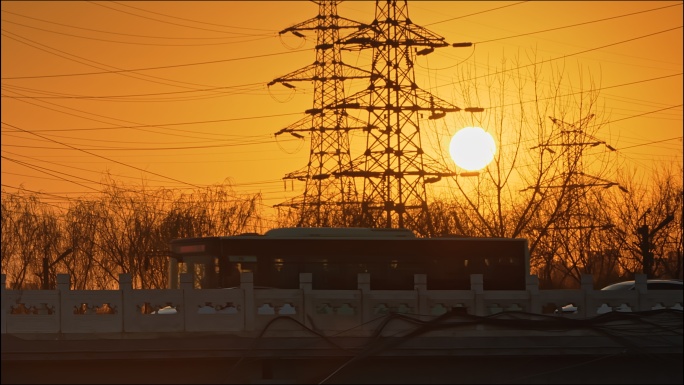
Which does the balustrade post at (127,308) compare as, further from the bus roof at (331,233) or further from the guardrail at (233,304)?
the bus roof at (331,233)

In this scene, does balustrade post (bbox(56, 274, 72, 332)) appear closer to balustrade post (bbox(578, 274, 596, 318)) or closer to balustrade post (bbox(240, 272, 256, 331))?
balustrade post (bbox(240, 272, 256, 331))

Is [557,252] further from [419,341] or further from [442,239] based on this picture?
[419,341]

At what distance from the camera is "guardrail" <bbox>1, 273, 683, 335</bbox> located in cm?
2545

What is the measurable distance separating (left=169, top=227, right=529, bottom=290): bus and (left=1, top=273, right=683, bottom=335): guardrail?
6.86 meters

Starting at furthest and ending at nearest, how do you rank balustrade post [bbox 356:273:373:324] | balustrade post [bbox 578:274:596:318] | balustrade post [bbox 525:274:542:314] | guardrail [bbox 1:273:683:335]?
balustrade post [bbox 578:274:596:318] < balustrade post [bbox 525:274:542:314] < balustrade post [bbox 356:273:373:324] < guardrail [bbox 1:273:683:335]

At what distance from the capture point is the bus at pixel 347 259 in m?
33.2

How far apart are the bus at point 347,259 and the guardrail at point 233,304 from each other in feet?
22.5

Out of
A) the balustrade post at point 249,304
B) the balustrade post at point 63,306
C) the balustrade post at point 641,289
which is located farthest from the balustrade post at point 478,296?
the balustrade post at point 63,306

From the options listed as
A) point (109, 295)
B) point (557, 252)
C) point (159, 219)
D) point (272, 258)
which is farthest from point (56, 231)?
point (109, 295)

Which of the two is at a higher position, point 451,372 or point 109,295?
point 109,295

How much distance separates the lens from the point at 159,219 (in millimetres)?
74438

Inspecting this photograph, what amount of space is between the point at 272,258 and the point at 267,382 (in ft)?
30.7

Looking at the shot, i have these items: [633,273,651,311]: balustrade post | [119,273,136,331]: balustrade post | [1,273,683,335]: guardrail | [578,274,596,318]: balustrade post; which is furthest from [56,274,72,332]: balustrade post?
[633,273,651,311]: balustrade post

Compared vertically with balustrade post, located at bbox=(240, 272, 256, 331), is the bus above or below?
above
